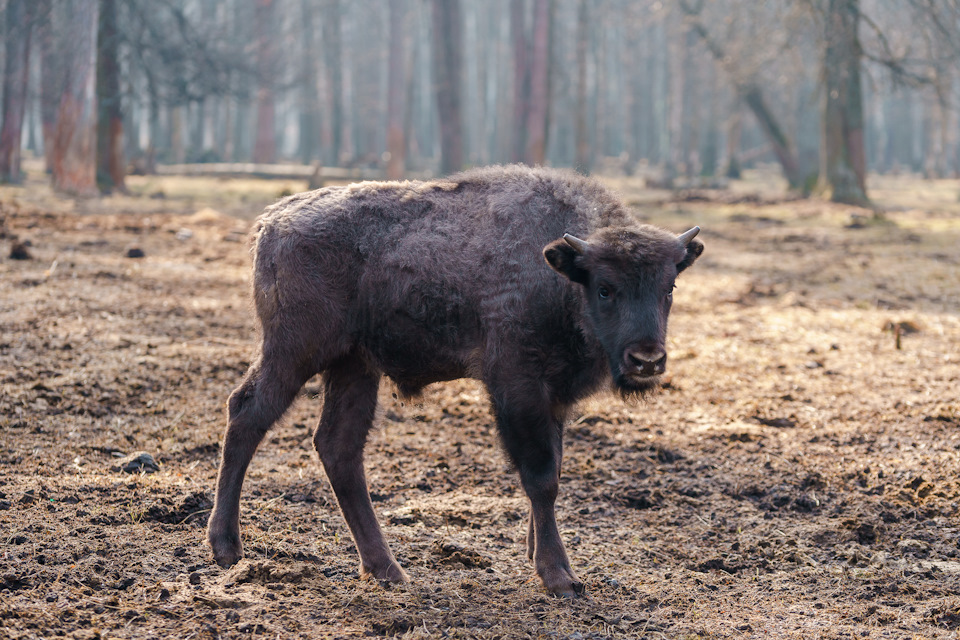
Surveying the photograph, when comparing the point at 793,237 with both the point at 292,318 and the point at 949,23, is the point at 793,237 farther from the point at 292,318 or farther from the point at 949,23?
the point at 292,318

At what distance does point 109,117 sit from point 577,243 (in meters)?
19.8

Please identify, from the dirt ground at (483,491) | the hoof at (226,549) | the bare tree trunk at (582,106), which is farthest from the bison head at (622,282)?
the bare tree trunk at (582,106)

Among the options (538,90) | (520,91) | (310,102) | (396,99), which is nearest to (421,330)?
(538,90)

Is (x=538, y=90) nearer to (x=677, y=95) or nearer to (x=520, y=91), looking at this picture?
(x=520, y=91)

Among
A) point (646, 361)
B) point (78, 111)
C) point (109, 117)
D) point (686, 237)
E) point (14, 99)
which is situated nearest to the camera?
point (646, 361)

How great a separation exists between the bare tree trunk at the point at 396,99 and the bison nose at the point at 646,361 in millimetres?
24217

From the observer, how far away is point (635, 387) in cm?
431

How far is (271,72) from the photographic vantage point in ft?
80.8

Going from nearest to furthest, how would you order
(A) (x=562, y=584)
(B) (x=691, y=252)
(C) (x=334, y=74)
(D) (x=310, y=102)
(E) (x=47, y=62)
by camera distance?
(A) (x=562, y=584) < (B) (x=691, y=252) < (E) (x=47, y=62) < (C) (x=334, y=74) < (D) (x=310, y=102)

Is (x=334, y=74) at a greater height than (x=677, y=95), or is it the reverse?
(x=334, y=74)

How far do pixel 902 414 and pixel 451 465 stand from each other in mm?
3296

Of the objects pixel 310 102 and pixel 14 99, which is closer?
pixel 14 99

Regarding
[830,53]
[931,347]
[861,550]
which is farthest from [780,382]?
[830,53]

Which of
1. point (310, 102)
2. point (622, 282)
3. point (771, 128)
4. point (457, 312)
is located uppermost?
point (310, 102)
